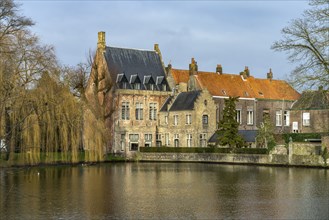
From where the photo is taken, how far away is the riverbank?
4309 cm

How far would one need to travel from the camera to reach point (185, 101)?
2219 inches

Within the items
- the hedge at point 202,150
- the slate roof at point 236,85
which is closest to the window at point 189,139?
the hedge at point 202,150

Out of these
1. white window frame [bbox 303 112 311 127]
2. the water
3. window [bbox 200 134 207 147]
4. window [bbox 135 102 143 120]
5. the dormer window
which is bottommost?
the water

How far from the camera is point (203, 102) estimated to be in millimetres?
55188

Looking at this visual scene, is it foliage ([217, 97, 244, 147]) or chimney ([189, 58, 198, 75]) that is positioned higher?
chimney ([189, 58, 198, 75])

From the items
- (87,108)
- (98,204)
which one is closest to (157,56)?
(87,108)

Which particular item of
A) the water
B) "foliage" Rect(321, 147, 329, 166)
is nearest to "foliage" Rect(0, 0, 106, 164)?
the water

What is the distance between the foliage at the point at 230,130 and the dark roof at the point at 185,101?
16.8 feet

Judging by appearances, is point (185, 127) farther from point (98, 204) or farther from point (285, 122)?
point (98, 204)

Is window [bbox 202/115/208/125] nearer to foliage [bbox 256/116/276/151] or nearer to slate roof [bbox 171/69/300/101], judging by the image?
slate roof [bbox 171/69/300/101]

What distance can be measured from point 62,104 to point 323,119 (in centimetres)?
2508

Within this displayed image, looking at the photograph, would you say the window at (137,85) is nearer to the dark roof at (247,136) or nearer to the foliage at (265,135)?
the dark roof at (247,136)

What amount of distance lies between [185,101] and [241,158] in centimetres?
1095

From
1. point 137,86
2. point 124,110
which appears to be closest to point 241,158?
point 124,110
